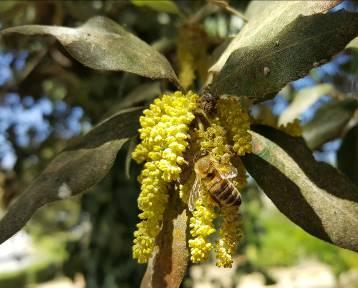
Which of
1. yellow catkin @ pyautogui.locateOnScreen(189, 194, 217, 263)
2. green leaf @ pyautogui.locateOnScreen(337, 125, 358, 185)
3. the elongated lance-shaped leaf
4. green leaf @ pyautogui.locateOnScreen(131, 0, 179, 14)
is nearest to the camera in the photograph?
yellow catkin @ pyautogui.locateOnScreen(189, 194, 217, 263)

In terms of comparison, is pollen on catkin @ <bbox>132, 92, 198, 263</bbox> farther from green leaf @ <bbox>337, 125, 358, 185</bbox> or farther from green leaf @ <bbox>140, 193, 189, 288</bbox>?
green leaf @ <bbox>337, 125, 358, 185</bbox>

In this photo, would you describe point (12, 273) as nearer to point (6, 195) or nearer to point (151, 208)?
point (6, 195)

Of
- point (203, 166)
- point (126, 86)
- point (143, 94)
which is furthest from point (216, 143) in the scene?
point (126, 86)

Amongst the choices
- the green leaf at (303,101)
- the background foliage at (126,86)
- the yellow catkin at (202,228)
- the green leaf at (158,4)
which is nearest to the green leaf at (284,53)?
the background foliage at (126,86)

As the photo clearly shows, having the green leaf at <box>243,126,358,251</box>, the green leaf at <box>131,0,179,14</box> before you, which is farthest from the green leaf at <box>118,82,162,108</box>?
the green leaf at <box>243,126,358,251</box>

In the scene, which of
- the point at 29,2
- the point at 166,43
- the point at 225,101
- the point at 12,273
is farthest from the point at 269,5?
the point at 12,273

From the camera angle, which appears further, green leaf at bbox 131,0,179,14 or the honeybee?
green leaf at bbox 131,0,179,14
